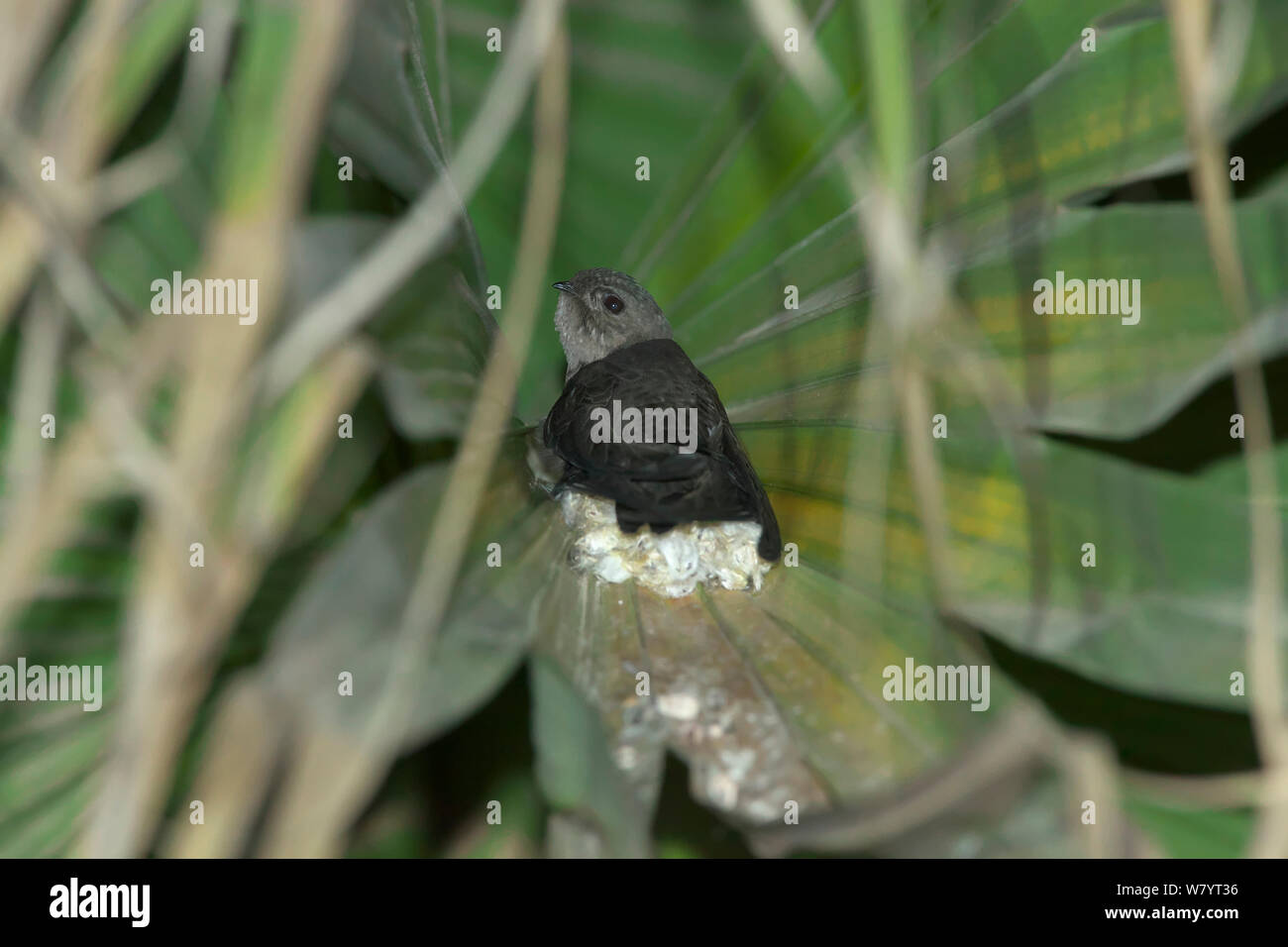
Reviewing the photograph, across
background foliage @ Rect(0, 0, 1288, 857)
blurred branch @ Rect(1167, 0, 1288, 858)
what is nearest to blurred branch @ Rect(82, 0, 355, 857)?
background foliage @ Rect(0, 0, 1288, 857)

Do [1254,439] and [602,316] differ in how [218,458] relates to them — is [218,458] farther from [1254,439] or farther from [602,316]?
[602,316]

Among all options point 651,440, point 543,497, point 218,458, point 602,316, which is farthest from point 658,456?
point 218,458

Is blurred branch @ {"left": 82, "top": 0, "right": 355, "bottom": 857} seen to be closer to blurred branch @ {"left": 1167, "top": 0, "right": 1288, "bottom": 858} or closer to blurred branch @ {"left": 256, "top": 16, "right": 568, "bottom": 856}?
blurred branch @ {"left": 256, "top": 16, "right": 568, "bottom": 856}

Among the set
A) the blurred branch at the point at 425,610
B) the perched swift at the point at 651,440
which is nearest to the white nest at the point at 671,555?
the perched swift at the point at 651,440

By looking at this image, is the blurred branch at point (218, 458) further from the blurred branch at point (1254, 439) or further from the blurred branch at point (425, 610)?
the blurred branch at point (1254, 439)

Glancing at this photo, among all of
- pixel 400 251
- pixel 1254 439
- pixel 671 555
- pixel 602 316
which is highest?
pixel 602 316

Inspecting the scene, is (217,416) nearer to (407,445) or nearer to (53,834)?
(407,445)
